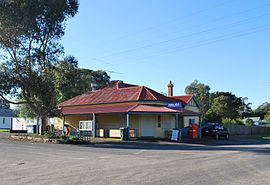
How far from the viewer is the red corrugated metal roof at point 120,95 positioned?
36281 millimetres

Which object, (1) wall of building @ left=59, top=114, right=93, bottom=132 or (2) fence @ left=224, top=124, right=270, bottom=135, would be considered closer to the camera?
(1) wall of building @ left=59, top=114, right=93, bottom=132

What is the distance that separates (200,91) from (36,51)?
6324 cm

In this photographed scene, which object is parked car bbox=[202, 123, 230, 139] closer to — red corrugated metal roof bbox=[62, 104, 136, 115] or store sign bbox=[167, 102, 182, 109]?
store sign bbox=[167, 102, 182, 109]

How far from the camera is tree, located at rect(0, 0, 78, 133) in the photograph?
3112 centimetres

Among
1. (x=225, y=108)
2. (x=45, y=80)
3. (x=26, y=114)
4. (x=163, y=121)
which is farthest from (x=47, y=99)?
(x=225, y=108)

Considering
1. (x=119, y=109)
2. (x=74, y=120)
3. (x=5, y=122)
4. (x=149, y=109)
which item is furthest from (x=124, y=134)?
(x=5, y=122)

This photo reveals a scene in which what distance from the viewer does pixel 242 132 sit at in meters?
51.2

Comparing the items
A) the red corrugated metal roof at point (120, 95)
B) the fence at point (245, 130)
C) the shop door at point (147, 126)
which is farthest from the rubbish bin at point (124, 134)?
the fence at point (245, 130)

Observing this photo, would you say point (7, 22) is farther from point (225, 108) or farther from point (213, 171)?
point (225, 108)

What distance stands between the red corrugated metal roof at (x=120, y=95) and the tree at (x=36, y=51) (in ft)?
20.2

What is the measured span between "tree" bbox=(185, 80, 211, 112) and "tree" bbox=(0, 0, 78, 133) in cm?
5973

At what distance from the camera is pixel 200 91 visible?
91.0m

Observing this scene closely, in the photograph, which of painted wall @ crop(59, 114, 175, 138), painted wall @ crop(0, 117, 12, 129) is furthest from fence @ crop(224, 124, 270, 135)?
painted wall @ crop(0, 117, 12, 129)

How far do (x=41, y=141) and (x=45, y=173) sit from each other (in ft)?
64.2
